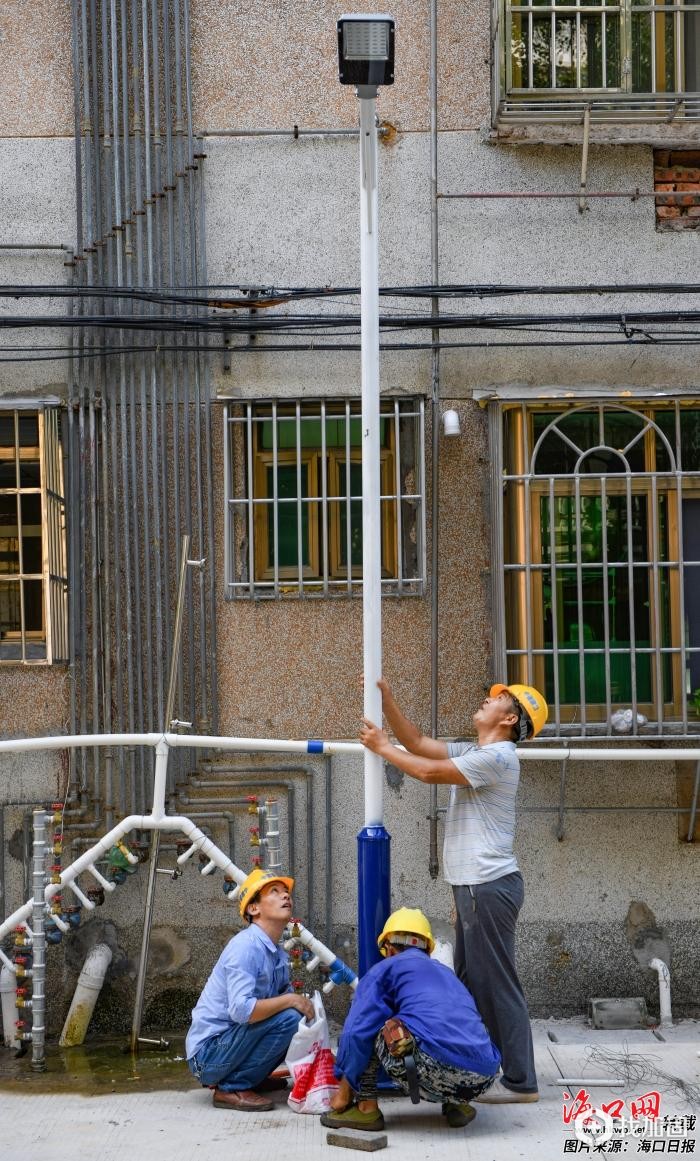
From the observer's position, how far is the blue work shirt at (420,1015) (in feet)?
18.0

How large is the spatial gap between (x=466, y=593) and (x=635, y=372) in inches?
66.0

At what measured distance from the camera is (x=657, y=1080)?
250 inches

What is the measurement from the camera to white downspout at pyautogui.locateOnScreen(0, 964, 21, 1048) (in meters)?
7.29

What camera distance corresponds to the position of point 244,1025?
5980mm

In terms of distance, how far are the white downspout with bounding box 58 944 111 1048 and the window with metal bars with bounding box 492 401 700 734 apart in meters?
2.90

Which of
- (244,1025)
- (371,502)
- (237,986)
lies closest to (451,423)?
(371,502)

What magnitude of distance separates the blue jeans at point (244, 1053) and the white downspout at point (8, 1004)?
5.32ft

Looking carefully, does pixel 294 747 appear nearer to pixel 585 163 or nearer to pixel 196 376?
pixel 196 376

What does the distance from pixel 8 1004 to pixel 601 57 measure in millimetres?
6431

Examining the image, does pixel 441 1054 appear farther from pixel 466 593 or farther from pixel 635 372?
pixel 635 372

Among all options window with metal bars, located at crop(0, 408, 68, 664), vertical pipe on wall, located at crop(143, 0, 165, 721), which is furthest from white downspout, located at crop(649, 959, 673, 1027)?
window with metal bars, located at crop(0, 408, 68, 664)

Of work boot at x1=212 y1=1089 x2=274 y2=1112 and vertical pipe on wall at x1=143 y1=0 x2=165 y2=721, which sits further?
vertical pipe on wall at x1=143 y1=0 x2=165 y2=721

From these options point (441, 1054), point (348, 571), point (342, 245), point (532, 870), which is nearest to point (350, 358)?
point (342, 245)

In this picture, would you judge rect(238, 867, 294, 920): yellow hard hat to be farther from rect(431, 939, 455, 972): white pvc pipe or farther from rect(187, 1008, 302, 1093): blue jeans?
rect(431, 939, 455, 972): white pvc pipe
